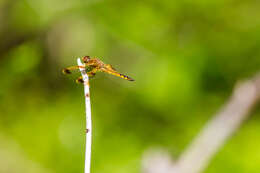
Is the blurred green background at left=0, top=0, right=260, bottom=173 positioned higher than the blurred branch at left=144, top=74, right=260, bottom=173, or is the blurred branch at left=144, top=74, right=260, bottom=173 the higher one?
the blurred green background at left=0, top=0, right=260, bottom=173

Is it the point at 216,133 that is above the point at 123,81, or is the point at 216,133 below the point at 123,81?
below

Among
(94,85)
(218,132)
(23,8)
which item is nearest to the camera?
(218,132)

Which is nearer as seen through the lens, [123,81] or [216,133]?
[216,133]

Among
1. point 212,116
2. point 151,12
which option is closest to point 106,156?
point 212,116

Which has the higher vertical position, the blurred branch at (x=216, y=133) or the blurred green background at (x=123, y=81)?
the blurred green background at (x=123, y=81)

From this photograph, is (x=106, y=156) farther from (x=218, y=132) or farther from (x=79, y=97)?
(x=218, y=132)

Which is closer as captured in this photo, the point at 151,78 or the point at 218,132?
the point at 218,132

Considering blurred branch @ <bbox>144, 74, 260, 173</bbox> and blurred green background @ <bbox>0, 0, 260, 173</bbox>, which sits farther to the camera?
blurred green background @ <bbox>0, 0, 260, 173</bbox>

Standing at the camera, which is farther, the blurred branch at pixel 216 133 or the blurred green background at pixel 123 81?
the blurred green background at pixel 123 81
